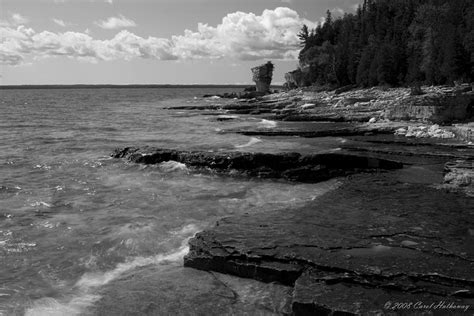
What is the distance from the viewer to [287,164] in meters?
19.3

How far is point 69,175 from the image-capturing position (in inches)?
805

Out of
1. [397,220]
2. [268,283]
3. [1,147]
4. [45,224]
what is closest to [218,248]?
[268,283]

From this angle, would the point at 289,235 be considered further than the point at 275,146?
No

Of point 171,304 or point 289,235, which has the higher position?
point 289,235

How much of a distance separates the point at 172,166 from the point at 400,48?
67372mm

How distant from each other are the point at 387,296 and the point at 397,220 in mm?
3901

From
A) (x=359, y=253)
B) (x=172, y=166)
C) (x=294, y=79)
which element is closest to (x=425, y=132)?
(x=172, y=166)

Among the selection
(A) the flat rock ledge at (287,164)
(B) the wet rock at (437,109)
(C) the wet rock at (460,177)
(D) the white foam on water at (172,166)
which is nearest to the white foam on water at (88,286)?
(A) the flat rock ledge at (287,164)

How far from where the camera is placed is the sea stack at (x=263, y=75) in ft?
478

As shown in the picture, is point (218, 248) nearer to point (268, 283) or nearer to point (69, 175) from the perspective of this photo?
point (268, 283)

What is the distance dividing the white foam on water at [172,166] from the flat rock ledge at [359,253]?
9.82 metres

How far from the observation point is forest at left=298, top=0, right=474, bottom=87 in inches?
2213

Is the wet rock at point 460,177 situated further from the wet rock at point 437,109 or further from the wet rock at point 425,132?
the wet rock at point 437,109

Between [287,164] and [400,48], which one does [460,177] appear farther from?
[400,48]
